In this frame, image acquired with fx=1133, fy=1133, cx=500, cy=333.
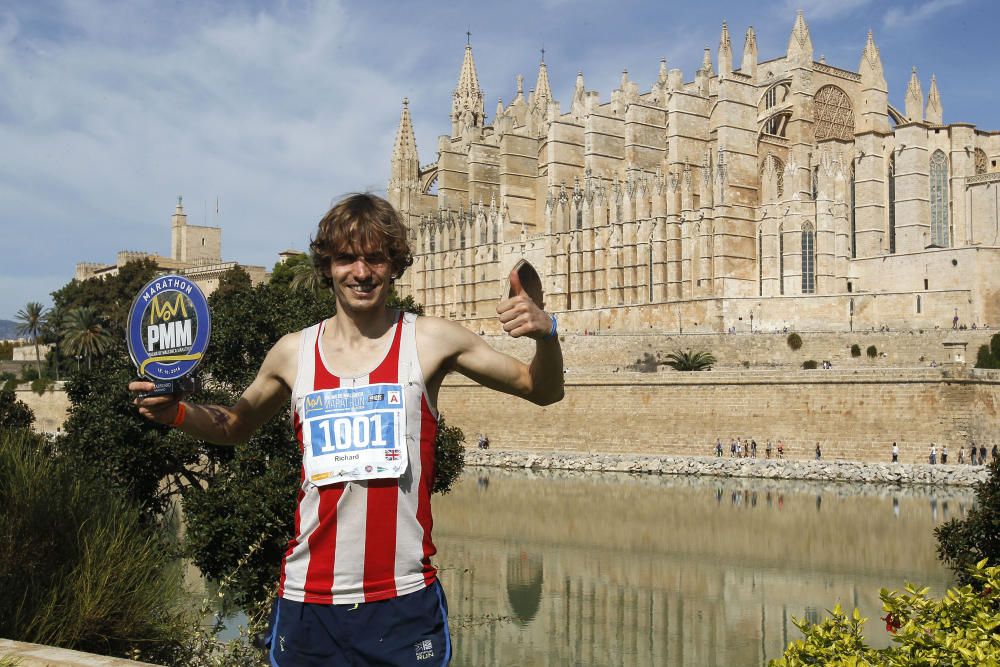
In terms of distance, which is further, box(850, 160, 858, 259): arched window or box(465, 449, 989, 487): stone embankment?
box(850, 160, 858, 259): arched window

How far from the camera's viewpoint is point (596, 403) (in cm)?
3172

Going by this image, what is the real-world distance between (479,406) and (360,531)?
103 feet

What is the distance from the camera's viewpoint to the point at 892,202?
36.9 m

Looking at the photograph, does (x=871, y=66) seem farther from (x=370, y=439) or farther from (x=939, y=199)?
(x=370, y=439)

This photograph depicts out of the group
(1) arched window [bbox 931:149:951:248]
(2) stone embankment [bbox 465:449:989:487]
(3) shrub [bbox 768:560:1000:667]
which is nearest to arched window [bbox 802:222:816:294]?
(1) arched window [bbox 931:149:951:248]

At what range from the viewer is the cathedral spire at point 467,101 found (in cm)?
6019

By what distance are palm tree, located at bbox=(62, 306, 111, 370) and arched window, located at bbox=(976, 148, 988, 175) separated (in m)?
31.8

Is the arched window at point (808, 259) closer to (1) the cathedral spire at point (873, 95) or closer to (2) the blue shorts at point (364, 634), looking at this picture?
(1) the cathedral spire at point (873, 95)

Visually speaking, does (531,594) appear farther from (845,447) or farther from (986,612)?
(845,447)

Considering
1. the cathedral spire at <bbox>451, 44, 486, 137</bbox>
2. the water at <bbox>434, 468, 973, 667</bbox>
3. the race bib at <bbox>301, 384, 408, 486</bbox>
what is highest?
the cathedral spire at <bbox>451, 44, 486, 137</bbox>

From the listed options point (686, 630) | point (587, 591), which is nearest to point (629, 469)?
point (587, 591)

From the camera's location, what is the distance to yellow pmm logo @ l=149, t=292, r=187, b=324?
9.22 ft

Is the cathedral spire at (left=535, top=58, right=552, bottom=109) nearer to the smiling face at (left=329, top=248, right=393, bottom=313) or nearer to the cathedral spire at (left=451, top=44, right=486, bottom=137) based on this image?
the cathedral spire at (left=451, top=44, right=486, bottom=137)

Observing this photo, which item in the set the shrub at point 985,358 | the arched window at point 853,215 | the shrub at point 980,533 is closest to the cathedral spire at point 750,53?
the arched window at point 853,215
